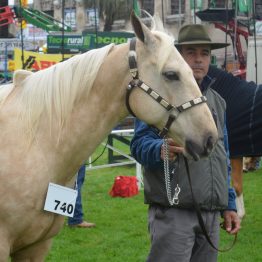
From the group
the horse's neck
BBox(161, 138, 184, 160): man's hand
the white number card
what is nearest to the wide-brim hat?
the horse's neck

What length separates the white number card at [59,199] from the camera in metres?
2.65

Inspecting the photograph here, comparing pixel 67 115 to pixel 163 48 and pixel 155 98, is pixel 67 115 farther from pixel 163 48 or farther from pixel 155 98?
pixel 163 48

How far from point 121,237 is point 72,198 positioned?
9.30 ft

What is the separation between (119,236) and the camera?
5578 mm

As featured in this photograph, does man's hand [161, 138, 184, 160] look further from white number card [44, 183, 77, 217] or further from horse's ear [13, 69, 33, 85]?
horse's ear [13, 69, 33, 85]

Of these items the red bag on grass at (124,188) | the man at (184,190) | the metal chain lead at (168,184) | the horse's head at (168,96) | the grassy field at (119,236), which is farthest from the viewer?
the red bag on grass at (124,188)

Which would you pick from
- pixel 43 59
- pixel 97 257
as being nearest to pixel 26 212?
pixel 97 257

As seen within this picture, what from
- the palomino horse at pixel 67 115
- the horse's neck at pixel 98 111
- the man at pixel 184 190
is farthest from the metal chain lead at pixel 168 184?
the horse's neck at pixel 98 111

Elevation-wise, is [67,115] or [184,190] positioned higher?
[67,115]

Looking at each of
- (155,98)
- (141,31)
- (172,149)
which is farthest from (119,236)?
(141,31)

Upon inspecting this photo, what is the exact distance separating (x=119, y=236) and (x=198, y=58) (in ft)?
10.1

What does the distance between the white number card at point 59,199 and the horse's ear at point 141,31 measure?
0.84 metres

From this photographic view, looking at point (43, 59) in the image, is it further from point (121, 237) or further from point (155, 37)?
point (155, 37)

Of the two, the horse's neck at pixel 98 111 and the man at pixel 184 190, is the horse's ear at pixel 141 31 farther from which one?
the man at pixel 184 190
